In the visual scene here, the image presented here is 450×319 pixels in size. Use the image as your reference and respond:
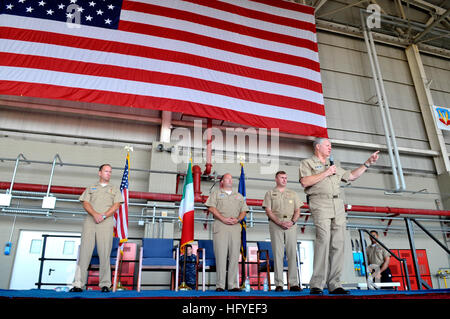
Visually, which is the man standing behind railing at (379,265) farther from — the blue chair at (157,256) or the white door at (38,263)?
the white door at (38,263)

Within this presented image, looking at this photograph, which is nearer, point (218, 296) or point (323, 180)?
point (218, 296)

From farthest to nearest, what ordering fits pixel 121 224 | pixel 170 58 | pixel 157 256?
1. pixel 170 58
2. pixel 121 224
3. pixel 157 256

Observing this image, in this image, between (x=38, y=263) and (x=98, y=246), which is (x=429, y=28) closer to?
(x=98, y=246)

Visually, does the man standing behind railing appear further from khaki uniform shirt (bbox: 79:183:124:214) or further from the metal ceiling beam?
the metal ceiling beam

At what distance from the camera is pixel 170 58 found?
251 inches

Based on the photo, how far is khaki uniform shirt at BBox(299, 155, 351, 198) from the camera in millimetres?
2627

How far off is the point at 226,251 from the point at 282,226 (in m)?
0.69

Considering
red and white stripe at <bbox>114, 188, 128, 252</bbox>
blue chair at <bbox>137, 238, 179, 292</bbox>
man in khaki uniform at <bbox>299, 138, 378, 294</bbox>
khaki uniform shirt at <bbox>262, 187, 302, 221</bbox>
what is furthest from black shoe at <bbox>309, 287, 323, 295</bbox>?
red and white stripe at <bbox>114, 188, 128, 252</bbox>

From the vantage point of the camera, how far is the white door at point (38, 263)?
5477 mm

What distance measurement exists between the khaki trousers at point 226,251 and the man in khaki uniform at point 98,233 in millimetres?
1162

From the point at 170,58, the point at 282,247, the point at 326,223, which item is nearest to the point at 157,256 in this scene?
the point at 282,247

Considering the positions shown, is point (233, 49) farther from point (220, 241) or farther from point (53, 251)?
point (53, 251)

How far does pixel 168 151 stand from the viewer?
666 centimetres

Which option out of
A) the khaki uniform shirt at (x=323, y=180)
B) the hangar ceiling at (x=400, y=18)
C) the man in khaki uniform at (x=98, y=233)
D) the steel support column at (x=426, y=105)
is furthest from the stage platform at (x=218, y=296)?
the hangar ceiling at (x=400, y=18)
